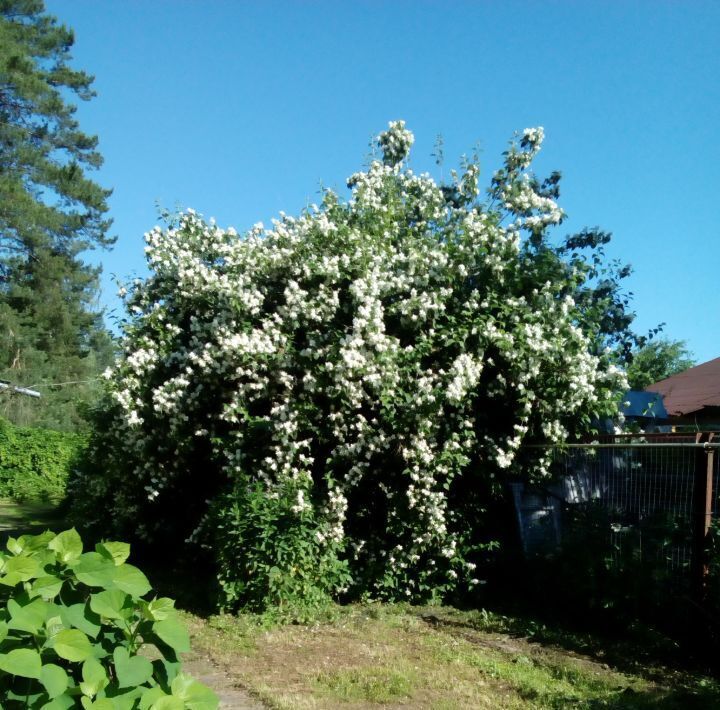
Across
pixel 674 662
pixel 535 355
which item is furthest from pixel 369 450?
pixel 674 662

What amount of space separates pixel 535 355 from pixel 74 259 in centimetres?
2688

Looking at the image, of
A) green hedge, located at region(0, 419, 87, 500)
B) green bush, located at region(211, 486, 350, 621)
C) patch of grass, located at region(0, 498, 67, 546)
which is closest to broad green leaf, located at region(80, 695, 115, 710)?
green bush, located at region(211, 486, 350, 621)

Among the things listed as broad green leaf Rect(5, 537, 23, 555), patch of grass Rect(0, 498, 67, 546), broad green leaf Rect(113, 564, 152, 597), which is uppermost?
broad green leaf Rect(5, 537, 23, 555)

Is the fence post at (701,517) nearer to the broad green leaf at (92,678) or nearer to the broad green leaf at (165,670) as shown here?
the broad green leaf at (165,670)

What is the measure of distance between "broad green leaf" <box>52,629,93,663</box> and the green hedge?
865 inches

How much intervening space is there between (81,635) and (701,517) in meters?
5.20

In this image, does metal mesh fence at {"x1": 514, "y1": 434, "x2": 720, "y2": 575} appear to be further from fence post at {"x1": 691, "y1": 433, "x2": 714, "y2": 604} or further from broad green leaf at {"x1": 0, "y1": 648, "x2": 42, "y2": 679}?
broad green leaf at {"x1": 0, "y1": 648, "x2": 42, "y2": 679}

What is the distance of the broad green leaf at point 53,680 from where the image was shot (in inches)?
90.9

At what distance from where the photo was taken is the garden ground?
16.9ft

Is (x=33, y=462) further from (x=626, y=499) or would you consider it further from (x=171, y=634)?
(x=171, y=634)

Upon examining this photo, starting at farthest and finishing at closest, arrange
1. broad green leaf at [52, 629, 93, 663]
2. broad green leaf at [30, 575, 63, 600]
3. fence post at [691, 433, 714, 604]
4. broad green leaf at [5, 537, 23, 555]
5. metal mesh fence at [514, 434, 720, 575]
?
metal mesh fence at [514, 434, 720, 575] → fence post at [691, 433, 714, 604] → broad green leaf at [5, 537, 23, 555] → broad green leaf at [30, 575, 63, 600] → broad green leaf at [52, 629, 93, 663]

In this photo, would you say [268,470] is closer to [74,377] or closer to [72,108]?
[72,108]

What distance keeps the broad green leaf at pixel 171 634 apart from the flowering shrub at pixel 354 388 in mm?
4620

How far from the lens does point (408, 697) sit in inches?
203
